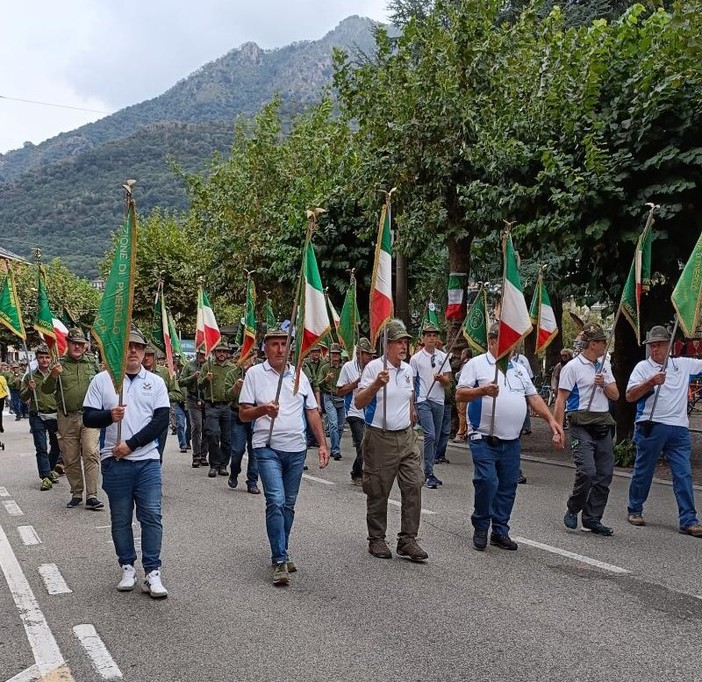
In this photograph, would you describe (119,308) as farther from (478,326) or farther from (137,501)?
(478,326)

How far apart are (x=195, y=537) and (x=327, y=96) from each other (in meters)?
22.8

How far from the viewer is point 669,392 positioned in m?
8.61

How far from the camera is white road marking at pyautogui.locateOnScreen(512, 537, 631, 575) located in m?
6.92

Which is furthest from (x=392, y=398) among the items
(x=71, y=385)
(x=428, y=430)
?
(x=71, y=385)

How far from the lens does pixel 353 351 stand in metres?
12.5

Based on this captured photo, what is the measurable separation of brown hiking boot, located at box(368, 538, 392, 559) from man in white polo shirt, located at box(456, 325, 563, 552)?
0.82 metres

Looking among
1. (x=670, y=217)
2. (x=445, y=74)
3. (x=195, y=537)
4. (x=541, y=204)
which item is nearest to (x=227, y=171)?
(x=445, y=74)

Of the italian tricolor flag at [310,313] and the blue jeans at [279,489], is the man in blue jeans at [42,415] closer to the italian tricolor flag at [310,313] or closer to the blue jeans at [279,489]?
the italian tricolor flag at [310,313]

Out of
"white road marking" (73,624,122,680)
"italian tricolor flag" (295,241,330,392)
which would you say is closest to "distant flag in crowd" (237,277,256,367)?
"italian tricolor flag" (295,241,330,392)

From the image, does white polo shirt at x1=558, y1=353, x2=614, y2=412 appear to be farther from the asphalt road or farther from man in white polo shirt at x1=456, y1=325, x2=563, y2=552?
the asphalt road

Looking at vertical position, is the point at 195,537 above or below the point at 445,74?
below

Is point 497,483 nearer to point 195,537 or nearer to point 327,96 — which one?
point 195,537

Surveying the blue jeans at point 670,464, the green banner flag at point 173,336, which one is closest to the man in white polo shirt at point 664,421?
the blue jeans at point 670,464

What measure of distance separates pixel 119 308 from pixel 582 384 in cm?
449
